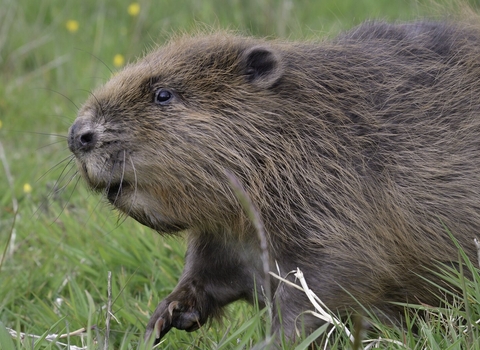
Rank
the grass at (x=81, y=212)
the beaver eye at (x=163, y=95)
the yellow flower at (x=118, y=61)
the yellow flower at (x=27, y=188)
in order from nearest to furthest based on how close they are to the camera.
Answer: the grass at (x=81, y=212) → the beaver eye at (x=163, y=95) → the yellow flower at (x=27, y=188) → the yellow flower at (x=118, y=61)

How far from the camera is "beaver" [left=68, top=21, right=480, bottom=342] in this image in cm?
362

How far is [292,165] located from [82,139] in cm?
86

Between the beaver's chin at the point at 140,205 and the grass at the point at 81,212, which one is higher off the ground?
the beaver's chin at the point at 140,205

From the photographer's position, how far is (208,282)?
13.2ft

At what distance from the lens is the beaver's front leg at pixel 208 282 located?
12.8 ft

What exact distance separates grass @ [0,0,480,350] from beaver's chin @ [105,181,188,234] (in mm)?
292

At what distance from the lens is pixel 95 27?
343 inches

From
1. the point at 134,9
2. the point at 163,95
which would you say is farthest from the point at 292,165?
the point at 134,9

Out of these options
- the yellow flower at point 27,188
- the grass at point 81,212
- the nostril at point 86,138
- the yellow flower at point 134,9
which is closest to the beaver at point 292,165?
the nostril at point 86,138

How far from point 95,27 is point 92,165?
5356mm

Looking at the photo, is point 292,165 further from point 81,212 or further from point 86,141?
point 81,212

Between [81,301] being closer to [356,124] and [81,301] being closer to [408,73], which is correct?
[356,124]

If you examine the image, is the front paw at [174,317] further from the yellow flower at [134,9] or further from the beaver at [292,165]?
the yellow flower at [134,9]

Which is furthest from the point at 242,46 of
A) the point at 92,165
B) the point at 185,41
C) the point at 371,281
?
the point at 371,281
